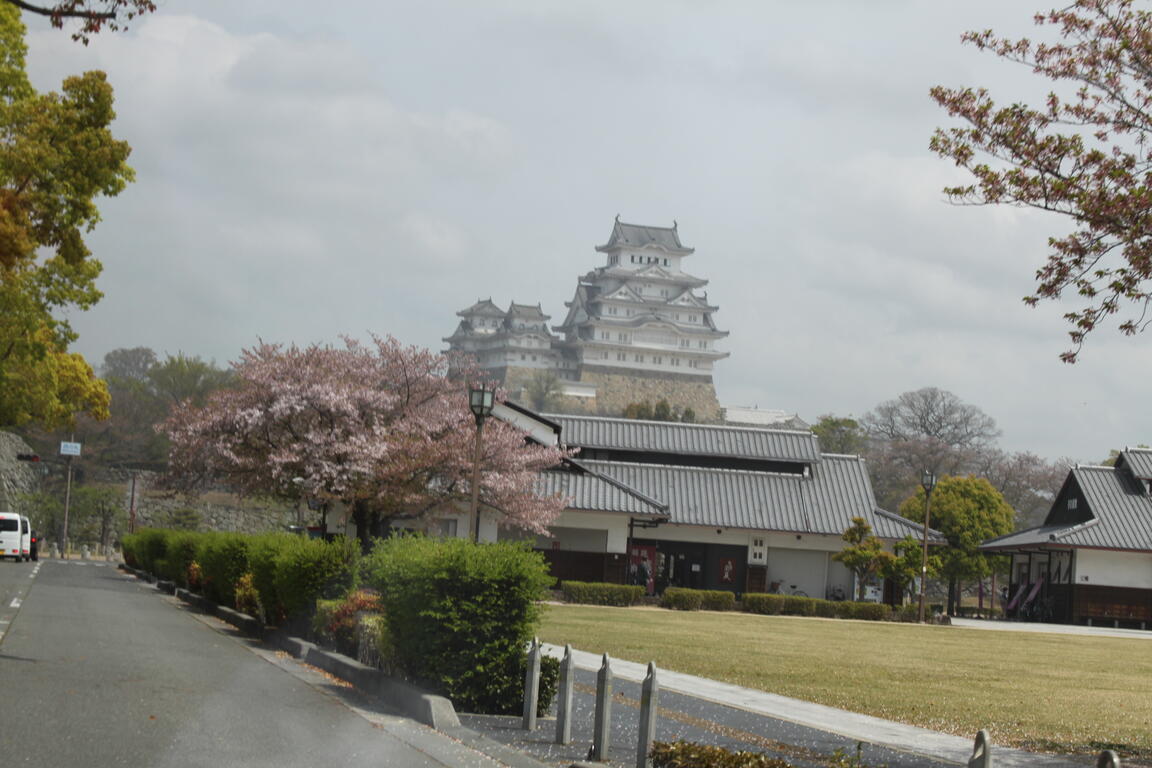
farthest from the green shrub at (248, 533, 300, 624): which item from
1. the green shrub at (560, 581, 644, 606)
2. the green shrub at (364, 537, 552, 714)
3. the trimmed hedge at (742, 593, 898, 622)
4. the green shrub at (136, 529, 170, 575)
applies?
the trimmed hedge at (742, 593, 898, 622)

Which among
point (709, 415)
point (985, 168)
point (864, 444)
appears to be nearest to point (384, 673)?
point (985, 168)

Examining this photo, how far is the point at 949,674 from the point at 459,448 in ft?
60.6

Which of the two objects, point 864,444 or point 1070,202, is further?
point 864,444

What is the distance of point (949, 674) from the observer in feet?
70.9

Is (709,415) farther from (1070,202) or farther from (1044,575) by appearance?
(1070,202)

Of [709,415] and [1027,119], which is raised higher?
[709,415]

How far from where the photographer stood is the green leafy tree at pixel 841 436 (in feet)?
331

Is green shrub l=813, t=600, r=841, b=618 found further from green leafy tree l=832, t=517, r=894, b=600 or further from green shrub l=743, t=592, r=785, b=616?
green leafy tree l=832, t=517, r=894, b=600

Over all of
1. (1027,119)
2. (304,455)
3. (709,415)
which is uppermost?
(709,415)

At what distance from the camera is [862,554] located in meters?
47.4

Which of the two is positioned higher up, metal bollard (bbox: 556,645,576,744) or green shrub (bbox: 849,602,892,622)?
metal bollard (bbox: 556,645,576,744)

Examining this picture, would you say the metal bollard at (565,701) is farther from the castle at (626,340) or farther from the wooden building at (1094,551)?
the castle at (626,340)

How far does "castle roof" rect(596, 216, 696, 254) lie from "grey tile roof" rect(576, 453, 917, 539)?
9326cm

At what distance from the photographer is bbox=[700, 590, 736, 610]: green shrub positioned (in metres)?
46.8
